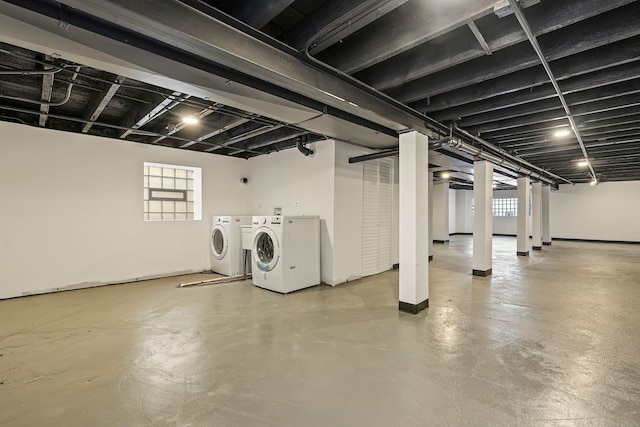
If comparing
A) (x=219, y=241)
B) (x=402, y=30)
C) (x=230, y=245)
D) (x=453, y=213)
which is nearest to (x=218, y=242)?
(x=219, y=241)

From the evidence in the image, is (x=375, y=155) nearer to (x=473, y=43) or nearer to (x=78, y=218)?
(x=473, y=43)

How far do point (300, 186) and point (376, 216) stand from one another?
1.58 meters

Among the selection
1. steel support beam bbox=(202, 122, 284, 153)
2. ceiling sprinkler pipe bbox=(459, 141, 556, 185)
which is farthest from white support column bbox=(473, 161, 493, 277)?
steel support beam bbox=(202, 122, 284, 153)

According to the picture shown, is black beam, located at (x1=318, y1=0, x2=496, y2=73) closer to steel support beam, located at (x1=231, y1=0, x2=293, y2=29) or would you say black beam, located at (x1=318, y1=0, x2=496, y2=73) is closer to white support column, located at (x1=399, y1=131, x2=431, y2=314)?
steel support beam, located at (x1=231, y1=0, x2=293, y2=29)

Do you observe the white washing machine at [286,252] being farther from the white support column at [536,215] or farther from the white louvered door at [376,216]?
the white support column at [536,215]

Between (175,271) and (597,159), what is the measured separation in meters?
10.1

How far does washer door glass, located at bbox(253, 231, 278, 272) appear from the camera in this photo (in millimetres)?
4627

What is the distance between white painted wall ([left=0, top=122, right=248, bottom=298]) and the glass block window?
48.4 ft

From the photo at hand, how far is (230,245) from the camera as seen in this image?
18.2ft

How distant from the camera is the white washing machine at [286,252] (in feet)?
14.7

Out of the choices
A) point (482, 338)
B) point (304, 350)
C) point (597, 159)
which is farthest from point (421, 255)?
point (597, 159)

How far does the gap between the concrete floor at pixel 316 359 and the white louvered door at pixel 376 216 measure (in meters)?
1.25

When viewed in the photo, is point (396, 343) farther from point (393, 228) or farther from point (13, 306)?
point (13, 306)

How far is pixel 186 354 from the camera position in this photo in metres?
2.61
